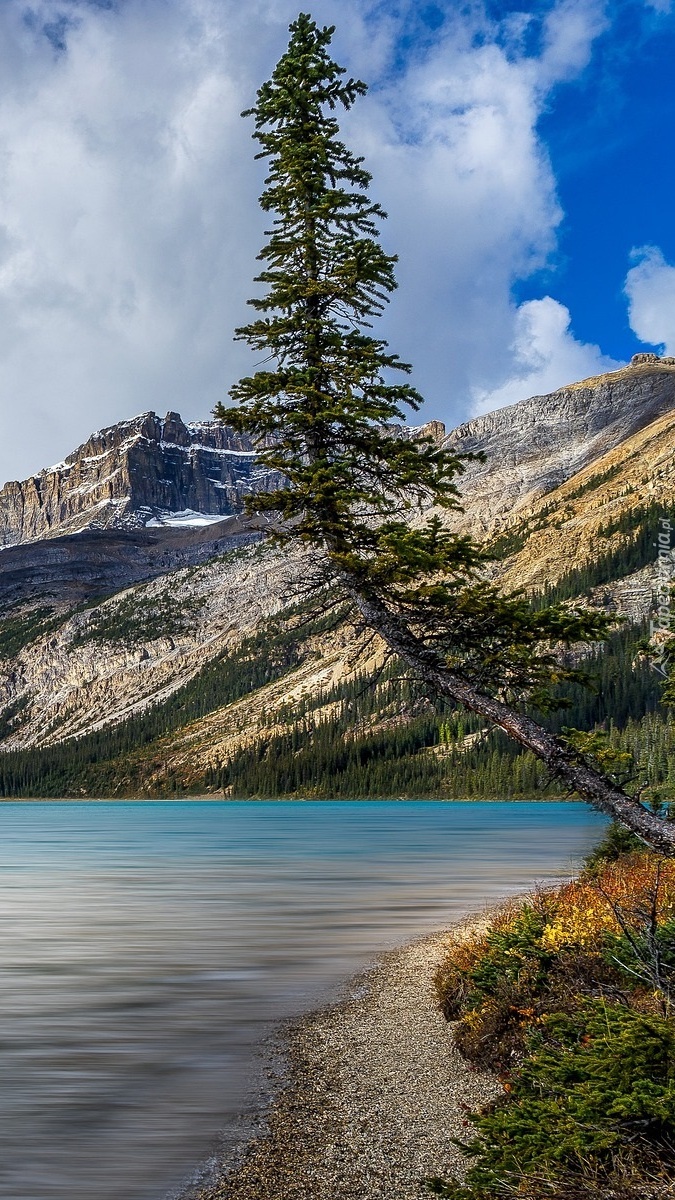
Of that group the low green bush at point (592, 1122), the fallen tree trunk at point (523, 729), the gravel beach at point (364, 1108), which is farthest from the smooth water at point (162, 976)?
the fallen tree trunk at point (523, 729)

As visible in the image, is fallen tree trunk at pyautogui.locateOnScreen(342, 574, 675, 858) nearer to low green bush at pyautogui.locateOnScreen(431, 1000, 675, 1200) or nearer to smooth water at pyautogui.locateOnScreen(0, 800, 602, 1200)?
low green bush at pyautogui.locateOnScreen(431, 1000, 675, 1200)

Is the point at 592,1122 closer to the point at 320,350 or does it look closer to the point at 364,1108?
the point at 364,1108

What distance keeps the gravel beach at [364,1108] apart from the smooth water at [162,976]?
2.44 ft

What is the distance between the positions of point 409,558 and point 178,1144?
7680 millimetres

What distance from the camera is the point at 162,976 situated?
19594mm

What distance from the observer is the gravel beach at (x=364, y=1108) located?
8359mm

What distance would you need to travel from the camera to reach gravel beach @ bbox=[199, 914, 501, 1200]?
329 inches

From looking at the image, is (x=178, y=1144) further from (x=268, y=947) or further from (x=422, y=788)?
(x=422, y=788)

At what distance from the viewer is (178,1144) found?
32.3 feet

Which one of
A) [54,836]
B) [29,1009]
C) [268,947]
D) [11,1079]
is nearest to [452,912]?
[268,947]

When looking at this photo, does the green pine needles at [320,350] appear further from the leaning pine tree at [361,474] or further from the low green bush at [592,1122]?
the low green bush at [592,1122]

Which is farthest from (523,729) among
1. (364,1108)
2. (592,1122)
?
(592,1122)

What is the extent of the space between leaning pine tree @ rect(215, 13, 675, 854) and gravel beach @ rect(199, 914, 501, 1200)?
4291 millimetres

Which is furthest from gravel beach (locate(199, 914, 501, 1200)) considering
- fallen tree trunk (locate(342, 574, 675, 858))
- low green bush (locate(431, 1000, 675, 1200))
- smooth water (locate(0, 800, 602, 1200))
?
fallen tree trunk (locate(342, 574, 675, 858))
